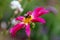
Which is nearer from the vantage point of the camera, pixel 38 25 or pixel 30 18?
pixel 30 18

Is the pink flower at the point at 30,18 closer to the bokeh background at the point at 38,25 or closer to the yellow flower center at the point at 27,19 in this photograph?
the yellow flower center at the point at 27,19

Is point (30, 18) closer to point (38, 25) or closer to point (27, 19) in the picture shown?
point (27, 19)

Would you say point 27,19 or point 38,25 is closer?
point 27,19

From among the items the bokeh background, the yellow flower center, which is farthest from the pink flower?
the bokeh background

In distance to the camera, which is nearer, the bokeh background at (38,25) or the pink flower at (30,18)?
the pink flower at (30,18)

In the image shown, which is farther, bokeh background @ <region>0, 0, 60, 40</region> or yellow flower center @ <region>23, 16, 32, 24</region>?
bokeh background @ <region>0, 0, 60, 40</region>

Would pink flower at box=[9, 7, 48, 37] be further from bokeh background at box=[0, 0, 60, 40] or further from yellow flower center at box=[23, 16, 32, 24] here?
bokeh background at box=[0, 0, 60, 40]

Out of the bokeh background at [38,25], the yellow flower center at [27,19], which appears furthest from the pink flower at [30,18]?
the bokeh background at [38,25]

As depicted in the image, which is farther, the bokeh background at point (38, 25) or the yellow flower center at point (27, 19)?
the bokeh background at point (38, 25)

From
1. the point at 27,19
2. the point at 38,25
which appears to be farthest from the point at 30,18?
the point at 38,25

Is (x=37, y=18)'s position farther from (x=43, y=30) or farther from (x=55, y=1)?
(x=55, y=1)

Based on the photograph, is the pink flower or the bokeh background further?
the bokeh background
